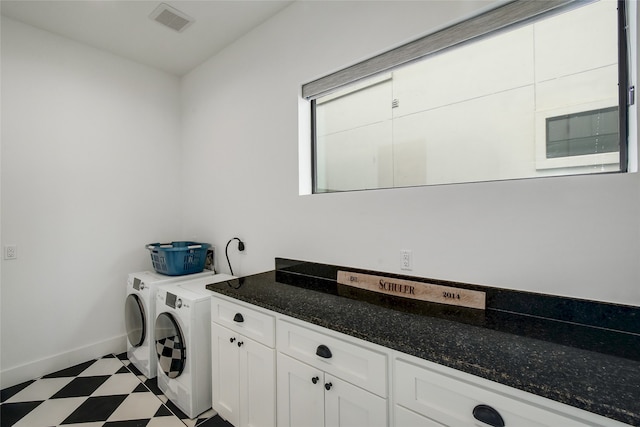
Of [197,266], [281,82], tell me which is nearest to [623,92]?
[281,82]

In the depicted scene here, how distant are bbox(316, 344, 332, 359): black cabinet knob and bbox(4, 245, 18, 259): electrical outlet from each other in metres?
2.54

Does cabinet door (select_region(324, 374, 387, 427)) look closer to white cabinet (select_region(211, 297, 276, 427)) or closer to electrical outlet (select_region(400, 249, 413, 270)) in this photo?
white cabinet (select_region(211, 297, 276, 427))

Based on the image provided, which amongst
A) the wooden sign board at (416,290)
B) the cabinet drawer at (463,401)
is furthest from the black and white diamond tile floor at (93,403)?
the cabinet drawer at (463,401)

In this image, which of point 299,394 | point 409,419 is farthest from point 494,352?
point 299,394

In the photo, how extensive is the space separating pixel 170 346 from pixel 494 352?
6.20 feet

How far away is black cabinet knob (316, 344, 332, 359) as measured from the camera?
1145mm

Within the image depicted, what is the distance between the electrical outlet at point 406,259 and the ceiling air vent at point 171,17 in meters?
2.33

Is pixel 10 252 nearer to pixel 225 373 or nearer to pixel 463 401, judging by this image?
pixel 225 373

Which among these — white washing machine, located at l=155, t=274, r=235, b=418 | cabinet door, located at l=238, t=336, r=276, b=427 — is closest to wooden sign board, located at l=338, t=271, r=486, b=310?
cabinet door, located at l=238, t=336, r=276, b=427

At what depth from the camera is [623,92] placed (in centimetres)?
110

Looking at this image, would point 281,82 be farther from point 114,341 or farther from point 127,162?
point 114,341

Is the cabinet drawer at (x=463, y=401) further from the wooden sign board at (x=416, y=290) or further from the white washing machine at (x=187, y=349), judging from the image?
the white washing machine at (x=187, y=349)

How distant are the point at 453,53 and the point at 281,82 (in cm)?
117

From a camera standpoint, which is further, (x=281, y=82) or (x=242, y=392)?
(x=281, y=82)
